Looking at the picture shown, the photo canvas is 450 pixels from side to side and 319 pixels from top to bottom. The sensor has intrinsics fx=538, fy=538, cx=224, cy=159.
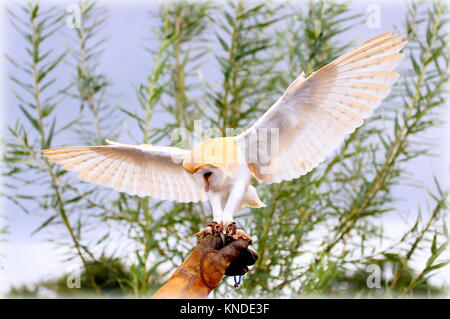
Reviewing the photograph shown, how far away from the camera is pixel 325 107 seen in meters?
0.48

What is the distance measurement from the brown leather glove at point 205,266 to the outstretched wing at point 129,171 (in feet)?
0.26

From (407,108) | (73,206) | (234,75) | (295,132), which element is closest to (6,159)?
(73,206)

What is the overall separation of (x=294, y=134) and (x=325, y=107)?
0.12ft

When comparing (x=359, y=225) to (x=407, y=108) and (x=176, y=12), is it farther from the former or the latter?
(x=176, y=12)

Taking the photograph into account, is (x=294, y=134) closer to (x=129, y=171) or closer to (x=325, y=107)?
(x=325, y=107)

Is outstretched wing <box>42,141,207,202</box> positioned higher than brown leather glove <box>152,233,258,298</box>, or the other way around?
outstretched wing <box>42,141,207,202</box>

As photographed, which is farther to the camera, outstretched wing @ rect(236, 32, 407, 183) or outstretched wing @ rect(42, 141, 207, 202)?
outstretched wing @ rect(42, 141, 207, 202)

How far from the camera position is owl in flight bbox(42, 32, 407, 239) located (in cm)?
46

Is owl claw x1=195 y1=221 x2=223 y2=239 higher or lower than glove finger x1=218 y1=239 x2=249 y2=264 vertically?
higher

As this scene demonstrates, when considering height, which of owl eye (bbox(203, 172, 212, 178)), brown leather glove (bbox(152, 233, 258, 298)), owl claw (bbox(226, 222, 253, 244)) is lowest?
brown leather glove (bbox(152, 233, 258, 298))

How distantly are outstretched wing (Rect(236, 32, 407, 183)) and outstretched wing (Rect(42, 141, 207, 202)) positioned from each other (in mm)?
87

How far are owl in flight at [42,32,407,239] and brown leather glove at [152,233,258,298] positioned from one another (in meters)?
0.01

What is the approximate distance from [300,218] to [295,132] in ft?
1.16
